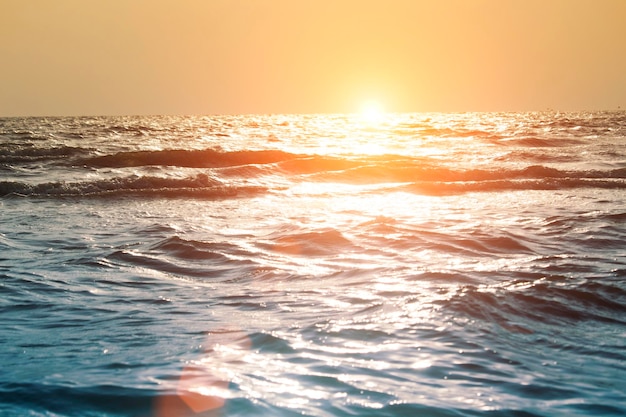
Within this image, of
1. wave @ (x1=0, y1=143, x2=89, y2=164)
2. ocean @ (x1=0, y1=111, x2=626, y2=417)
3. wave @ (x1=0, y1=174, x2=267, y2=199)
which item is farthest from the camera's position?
wave @ (x1=0, y1=143, x2=89, y2=164)

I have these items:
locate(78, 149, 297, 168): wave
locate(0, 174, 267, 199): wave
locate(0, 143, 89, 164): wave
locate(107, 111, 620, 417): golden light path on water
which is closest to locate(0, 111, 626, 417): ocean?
locate(107, 111, 620, 417): golden light path on water

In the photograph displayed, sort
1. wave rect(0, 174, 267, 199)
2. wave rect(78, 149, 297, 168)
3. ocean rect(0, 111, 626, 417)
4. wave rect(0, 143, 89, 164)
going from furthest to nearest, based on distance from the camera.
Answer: wave rect(0, 143, 89, 164) → wave rect(78, 149, 297, 168) → wave rect(0, 174, 267, 199) → ocean rect(0, 111, 626, 417)

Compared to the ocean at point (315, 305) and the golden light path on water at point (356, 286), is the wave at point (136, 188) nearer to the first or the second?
the ocean at point (315, 305)

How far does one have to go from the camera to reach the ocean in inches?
148

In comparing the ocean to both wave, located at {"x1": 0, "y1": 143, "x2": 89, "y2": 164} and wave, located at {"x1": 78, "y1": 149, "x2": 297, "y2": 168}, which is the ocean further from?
wave, located at {"x1": 0, "y1": 143, "x2": 89, "y2": 164}

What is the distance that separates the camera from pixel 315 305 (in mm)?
5707

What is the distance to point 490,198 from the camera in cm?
1377

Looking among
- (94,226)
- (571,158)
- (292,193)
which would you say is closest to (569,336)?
(94,226)

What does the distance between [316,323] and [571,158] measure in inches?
730

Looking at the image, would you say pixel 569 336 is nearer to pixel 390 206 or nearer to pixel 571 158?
pixel 390 206

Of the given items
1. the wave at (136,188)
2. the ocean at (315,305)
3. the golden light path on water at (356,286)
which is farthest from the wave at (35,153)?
the golden light path on water at (356,286)

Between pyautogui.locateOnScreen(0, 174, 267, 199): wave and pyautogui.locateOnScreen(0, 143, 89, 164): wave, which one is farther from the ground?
pyautogui.locateOnScreen(0, 143, 89, 164): wave

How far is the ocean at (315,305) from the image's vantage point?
3.76 meters

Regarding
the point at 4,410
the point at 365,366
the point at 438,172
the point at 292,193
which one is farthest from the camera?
the point at 438,172
